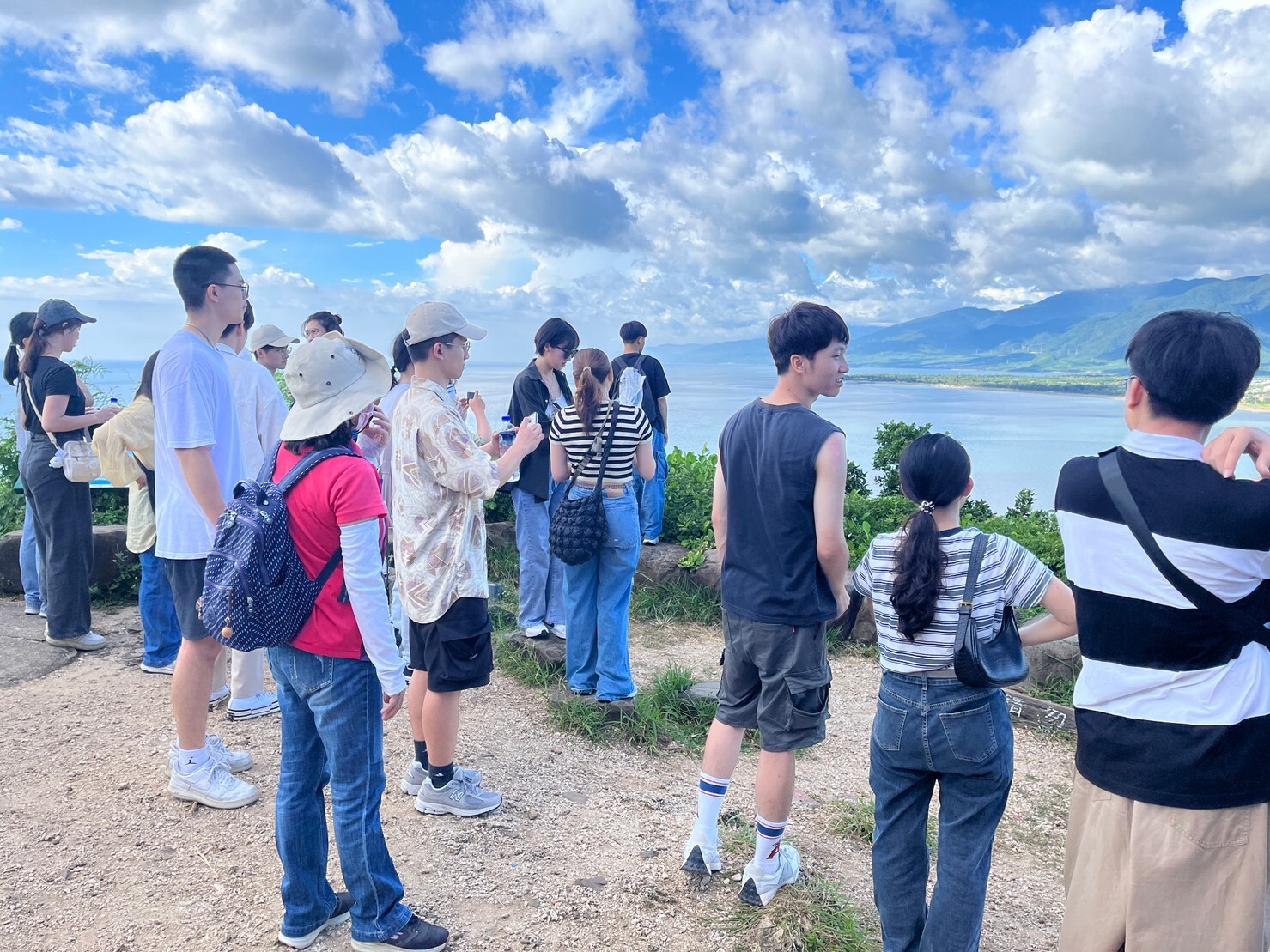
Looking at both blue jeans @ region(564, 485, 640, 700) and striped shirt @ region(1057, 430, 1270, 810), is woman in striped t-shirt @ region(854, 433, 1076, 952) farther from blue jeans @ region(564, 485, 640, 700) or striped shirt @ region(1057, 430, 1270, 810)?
blue jeans @ region(564, 485, 640, 700)

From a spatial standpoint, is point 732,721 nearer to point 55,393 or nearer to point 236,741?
point 236,741

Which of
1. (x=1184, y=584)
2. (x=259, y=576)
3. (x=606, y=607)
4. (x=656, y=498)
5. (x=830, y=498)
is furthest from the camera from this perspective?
(x=656, y=498)

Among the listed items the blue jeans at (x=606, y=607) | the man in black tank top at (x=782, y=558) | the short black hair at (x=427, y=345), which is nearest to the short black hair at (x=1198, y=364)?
the man in black tank top at (x=782, y=558)

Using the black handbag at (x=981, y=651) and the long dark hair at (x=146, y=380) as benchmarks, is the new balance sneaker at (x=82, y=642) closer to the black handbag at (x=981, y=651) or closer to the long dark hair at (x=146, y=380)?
the long dark hair at (x=146, y=380)

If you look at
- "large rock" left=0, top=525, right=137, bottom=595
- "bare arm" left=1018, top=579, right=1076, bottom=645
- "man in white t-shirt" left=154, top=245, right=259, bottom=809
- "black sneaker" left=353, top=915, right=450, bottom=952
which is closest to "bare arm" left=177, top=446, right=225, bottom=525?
"man in white t-shirt" left=154, top=245, right=259, bottom=809

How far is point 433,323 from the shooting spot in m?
3.43

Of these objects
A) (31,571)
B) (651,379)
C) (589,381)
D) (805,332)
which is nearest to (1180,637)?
(805,332)

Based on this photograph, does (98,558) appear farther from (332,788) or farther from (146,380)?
(332,788)

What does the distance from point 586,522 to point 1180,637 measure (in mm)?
2888

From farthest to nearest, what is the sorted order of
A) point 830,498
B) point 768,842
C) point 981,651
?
point 768,842 → point 830,498 → point 981,651

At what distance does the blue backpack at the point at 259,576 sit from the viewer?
8.38 ft

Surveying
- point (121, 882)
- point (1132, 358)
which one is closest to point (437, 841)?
point (121, 882)

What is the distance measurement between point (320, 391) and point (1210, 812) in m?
2.59

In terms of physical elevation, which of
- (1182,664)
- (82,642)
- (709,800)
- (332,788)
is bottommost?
(82,642)
